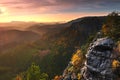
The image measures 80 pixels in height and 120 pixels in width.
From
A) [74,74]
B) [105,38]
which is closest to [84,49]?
[74,74]

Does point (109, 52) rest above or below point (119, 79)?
above

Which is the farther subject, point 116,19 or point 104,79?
point 116,19

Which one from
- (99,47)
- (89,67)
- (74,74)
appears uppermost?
(99,47)

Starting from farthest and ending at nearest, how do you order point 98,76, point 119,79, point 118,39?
point 118,39
point 98,76
point 119,79

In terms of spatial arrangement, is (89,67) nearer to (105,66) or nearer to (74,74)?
(105,66)

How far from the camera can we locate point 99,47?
110125mm

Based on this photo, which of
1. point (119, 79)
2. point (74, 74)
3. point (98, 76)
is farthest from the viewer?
point (74, 74)

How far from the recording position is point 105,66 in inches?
4072

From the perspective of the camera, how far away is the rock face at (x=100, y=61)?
10206 centimetres

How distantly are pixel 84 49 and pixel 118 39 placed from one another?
33514 millimetres

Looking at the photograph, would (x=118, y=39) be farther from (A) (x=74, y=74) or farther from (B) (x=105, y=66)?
(A) (x=74, y=74)

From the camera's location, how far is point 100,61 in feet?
350

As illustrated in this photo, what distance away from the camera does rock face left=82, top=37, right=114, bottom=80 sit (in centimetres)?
10206

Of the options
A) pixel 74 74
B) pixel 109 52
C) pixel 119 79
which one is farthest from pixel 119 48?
pixel 74 74
